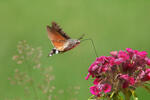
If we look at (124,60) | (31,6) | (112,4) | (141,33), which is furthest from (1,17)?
(124,60)

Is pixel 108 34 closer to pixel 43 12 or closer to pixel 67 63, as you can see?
pixel 67 63

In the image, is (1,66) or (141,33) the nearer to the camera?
(1,66)

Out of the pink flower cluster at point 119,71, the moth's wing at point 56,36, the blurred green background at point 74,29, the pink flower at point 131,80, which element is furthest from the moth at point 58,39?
the blurred green background at point 74,29

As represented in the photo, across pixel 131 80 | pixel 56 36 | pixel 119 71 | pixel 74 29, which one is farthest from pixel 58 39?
pixel 74 29

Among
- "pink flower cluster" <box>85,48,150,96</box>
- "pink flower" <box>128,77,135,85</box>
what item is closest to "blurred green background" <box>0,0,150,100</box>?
"pink flower cluster" <box>85,48,150,96</box>

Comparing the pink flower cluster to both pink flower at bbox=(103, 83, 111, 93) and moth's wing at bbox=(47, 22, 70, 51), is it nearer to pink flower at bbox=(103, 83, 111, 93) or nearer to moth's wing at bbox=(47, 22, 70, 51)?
pink flower at bbox=(103, 83, 111, 93)
